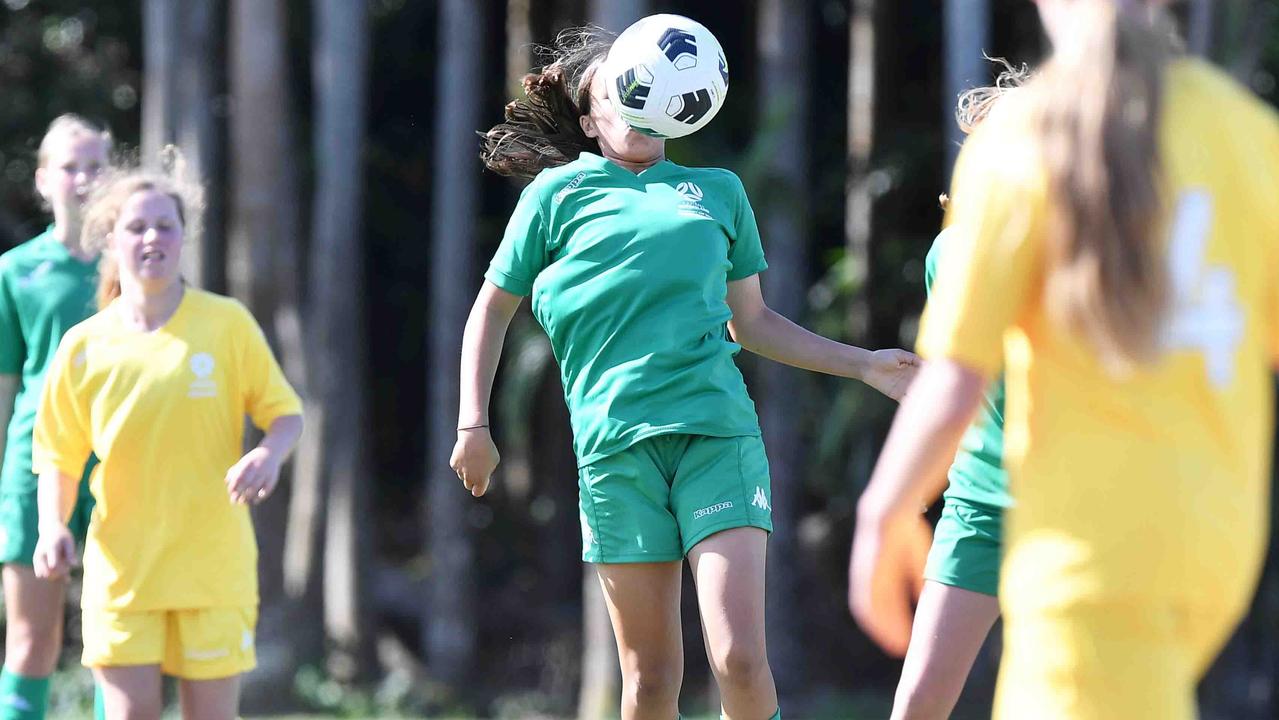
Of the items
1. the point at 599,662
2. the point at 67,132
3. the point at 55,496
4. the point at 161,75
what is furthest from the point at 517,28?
the point at 55,496

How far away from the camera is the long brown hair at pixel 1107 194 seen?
7.44 ft

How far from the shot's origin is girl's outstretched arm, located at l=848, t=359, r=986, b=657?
7.85ft

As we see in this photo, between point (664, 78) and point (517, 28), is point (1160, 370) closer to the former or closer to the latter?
point (664, 78)

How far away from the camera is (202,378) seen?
472 cm

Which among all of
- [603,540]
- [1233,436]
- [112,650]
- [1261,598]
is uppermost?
[1233,436]

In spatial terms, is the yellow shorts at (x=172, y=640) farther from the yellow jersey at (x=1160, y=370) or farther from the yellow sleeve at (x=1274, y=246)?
the yellow sleeve at (x=1274, y=246)

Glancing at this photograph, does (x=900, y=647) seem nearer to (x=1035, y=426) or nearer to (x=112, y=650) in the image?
(x=1035, y=426)

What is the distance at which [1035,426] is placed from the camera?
2.41m

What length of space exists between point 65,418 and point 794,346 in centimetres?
211

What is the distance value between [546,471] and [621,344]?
8.45 metres

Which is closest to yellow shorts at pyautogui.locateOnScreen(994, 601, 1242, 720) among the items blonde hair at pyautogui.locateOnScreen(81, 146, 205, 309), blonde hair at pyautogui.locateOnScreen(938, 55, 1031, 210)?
blonde hair at pyautogui.locateOnScreen(938, 55, 1031, 210)

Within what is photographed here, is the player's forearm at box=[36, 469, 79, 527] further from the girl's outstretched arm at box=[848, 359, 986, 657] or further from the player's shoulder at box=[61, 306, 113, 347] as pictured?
the girl's outstretched arm at box=[848, 359, 986, 657]

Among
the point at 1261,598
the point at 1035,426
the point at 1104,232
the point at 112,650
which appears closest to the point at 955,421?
the point at 1035,426

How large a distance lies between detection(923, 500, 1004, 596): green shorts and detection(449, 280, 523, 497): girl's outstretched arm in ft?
3.79
